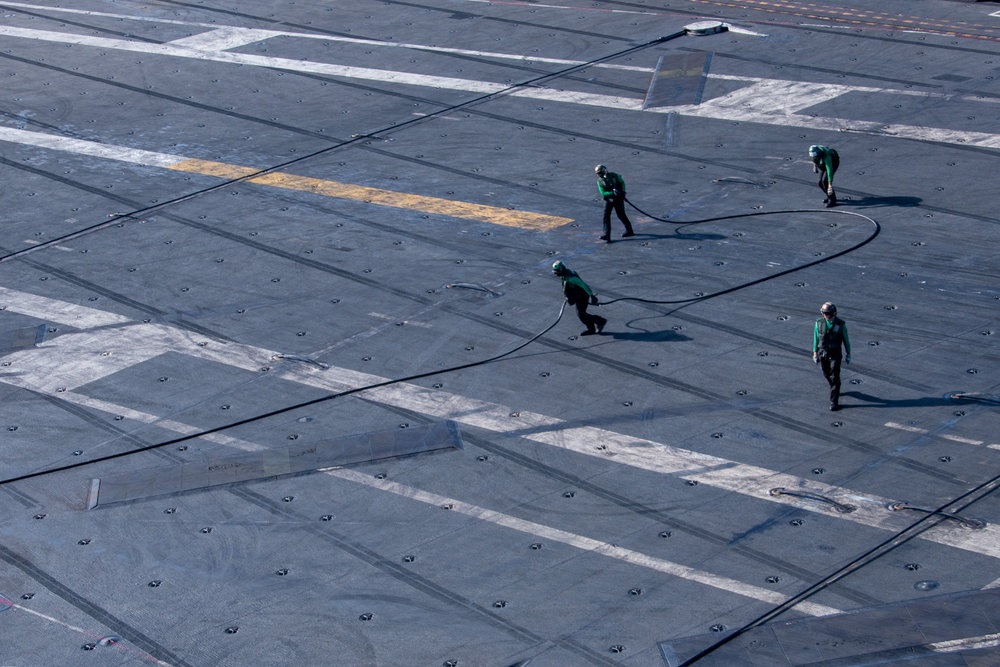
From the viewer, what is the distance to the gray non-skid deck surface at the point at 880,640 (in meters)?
13.3

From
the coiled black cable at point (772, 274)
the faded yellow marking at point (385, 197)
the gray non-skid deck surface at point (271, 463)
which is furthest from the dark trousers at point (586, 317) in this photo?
the faded yellow marking at point (385, 197)

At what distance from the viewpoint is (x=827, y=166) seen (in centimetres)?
2433

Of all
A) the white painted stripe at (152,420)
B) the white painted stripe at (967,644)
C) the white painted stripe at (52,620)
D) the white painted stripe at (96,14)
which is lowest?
the white painted stripe at (52,620)

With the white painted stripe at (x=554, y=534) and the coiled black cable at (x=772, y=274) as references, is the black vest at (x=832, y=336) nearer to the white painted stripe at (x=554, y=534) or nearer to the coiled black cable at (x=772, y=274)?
the coiled black cable at (x=772, y=274)

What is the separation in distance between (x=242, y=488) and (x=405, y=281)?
22.3 ft

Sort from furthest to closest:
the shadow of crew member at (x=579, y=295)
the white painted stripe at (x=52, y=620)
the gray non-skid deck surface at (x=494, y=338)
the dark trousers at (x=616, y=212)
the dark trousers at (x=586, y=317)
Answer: the dark trousers at (x=616, y=212), the dark trousers at (x=586, y=317), the shadow of crew member at (x=579, y=295), the gray non-skid deck surface at (x=494, y=338), the white painted stripe at (x=52, y=620)

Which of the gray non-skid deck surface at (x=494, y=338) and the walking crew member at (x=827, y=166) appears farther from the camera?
the walking crew member at (x=827, y=166)

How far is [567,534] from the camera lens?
15828 mm

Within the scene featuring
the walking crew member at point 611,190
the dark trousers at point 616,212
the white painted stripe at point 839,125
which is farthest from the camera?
the white painted stripe at point 839,125

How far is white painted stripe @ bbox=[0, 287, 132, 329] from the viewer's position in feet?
73.9

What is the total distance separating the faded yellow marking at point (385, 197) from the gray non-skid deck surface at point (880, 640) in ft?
41.1

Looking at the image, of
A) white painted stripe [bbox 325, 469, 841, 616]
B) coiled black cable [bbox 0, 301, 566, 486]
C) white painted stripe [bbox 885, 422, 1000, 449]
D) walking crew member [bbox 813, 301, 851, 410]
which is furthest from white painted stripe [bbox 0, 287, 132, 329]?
white painted stripe [bbox 885, 422, 1000, 449]

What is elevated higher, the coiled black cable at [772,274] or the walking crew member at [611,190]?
the walking crew member at [611,190]

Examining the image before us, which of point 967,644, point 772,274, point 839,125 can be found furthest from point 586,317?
point 839,125
